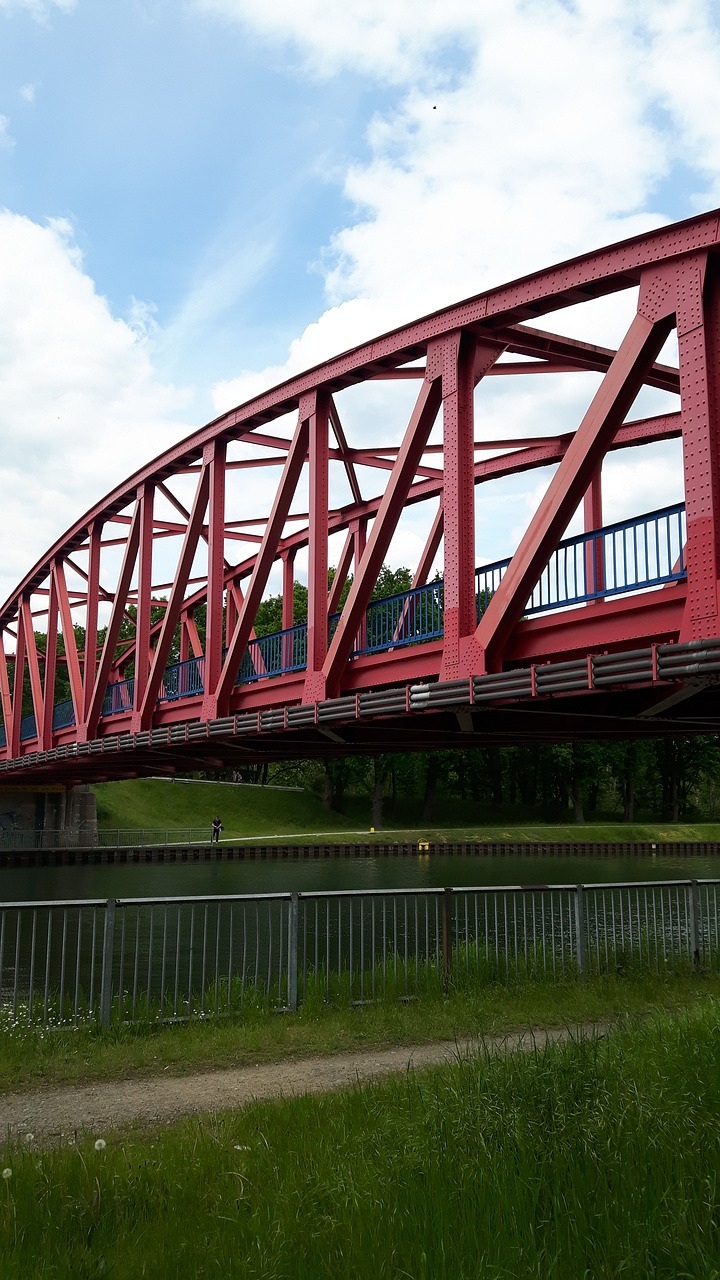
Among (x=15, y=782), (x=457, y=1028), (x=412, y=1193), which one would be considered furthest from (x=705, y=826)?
(x=412, y=1193)

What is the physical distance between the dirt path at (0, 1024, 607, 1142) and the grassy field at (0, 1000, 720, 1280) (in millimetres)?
509

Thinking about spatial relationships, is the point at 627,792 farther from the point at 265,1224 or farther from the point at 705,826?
the point at 265,1224

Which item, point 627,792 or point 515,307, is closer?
point 515,307

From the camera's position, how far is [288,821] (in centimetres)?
6806

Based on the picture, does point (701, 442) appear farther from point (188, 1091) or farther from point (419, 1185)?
point (419, 1185)

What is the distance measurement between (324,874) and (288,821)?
89.3ft

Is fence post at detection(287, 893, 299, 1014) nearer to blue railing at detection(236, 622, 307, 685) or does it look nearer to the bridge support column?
the bridge support column

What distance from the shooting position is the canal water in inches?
1412

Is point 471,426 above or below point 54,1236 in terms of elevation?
above

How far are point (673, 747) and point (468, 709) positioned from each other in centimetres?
6567

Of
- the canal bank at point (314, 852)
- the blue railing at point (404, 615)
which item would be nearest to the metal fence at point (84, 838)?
the canal bank at point (314, 852)

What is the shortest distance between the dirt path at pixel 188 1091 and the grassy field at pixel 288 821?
155 feet

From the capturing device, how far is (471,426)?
17.4 metres

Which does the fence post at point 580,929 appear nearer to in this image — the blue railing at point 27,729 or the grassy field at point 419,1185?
the grassy field at point 419,1185
